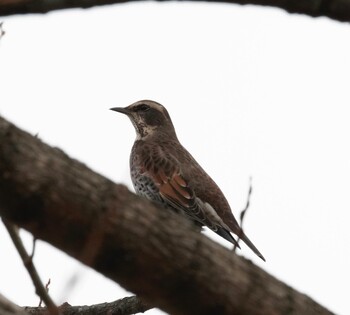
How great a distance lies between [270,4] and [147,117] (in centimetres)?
925

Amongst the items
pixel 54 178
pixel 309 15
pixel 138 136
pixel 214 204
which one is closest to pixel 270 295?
pixel 54 178

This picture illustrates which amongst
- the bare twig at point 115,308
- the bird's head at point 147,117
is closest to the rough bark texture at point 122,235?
the bare twig at point 115,308

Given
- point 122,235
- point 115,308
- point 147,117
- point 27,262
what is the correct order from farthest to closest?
1. point 147,117
2. point 115,308
3. point 27,262
4. point 122,235

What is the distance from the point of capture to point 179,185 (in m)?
11.2

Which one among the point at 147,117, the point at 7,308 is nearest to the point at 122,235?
the point at 7,308

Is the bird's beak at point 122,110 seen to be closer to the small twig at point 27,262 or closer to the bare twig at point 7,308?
the small twig at point 27,262

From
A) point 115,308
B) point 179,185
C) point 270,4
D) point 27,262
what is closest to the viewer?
point 270,4

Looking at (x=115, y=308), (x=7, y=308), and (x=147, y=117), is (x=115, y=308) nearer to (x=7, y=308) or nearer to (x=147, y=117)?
(x=7, y=308)

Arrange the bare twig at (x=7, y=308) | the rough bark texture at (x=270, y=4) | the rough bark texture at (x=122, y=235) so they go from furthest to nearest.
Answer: the bare twig at (x=7, y=308)
the rough bark texture at (x=122, y=235)
the rough bark texture at (x=270, y=4)

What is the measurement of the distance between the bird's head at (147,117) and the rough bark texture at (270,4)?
8949 mm

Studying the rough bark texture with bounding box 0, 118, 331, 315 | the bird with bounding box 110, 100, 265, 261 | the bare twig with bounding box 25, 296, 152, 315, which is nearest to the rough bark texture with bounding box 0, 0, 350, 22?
the rough bark texture with bounding box 0, 118, 331, 315

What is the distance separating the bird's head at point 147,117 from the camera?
516 inches

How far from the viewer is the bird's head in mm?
13117

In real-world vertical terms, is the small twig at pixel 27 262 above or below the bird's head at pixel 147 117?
below
